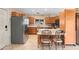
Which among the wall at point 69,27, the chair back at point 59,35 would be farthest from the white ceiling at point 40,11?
the wall at point 69,27

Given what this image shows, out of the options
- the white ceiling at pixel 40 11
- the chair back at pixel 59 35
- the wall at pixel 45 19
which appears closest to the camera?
the white ceiling at pixel 40 11

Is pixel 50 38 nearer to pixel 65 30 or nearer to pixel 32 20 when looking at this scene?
pixel 65 30

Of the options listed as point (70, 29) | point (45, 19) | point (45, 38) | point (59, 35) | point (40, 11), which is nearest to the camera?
point (40, 11)

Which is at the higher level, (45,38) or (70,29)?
(70,29)

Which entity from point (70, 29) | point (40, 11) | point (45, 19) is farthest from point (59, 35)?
point (40, 11)

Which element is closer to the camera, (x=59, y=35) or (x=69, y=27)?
(x=59, y=35)

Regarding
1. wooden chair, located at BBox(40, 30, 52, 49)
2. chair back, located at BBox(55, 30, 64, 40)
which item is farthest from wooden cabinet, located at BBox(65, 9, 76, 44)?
wooden chair, located at BBox(40, 30, 52, 49)

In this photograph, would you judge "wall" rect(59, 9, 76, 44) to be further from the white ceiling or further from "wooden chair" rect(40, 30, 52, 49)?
the white ceiling

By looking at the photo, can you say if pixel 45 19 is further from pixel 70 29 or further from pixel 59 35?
pixel 70 29

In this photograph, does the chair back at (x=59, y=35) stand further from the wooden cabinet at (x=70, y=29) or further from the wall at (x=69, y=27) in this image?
the wooden cabinet at (x=70, y=29)

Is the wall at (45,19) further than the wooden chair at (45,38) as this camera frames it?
No

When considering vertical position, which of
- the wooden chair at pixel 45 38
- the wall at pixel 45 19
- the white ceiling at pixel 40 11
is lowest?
the wooden chair at pixel 45 38

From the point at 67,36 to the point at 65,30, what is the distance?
0.28 meters
